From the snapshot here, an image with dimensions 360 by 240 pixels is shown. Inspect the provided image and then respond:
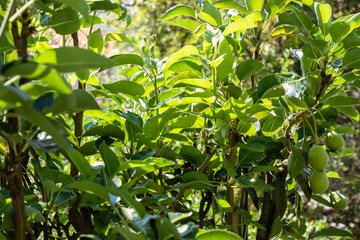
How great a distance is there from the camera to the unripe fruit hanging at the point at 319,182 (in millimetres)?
834

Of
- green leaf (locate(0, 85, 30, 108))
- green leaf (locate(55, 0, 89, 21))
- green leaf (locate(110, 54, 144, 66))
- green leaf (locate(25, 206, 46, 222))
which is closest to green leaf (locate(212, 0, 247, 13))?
green leaf (locate(110, 54, 144, 66))

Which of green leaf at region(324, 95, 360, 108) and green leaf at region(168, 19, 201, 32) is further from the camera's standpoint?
green leaf at region(168, 19, 201, 32)

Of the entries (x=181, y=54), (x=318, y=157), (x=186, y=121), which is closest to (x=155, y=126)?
(x=186, y=121)

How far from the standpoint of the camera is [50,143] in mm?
513

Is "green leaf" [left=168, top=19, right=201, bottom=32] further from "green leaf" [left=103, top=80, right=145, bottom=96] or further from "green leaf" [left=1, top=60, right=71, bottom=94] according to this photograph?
"green leaf" [left=1, top=60, right=71, bottom=94]

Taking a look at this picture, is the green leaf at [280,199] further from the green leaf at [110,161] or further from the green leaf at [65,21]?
the green leaf at [65,21]

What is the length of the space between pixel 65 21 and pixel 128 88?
0.15 metres

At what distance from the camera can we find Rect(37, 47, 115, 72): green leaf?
45 cm

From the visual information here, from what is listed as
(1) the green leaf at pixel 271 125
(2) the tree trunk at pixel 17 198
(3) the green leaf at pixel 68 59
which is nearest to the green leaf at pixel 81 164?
(2) the tree trunk at pixel 17 198

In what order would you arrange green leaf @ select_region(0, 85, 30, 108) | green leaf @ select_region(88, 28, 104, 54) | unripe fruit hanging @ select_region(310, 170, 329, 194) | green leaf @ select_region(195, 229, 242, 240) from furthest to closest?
green leaf @ select_region(88, 28, 104, 54) < unripe fruit hanging @ select_region(310, 170, 329, 194) < green leaf @ select_region(195, 229, 242, 240) < green leaf @ select_region(0, 85, 30, 108)

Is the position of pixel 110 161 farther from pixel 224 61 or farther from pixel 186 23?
pixel 186 23

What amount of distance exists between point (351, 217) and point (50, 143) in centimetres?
365

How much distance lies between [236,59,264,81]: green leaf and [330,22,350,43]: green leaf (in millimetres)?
131

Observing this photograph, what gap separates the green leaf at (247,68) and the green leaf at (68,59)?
409 mm
